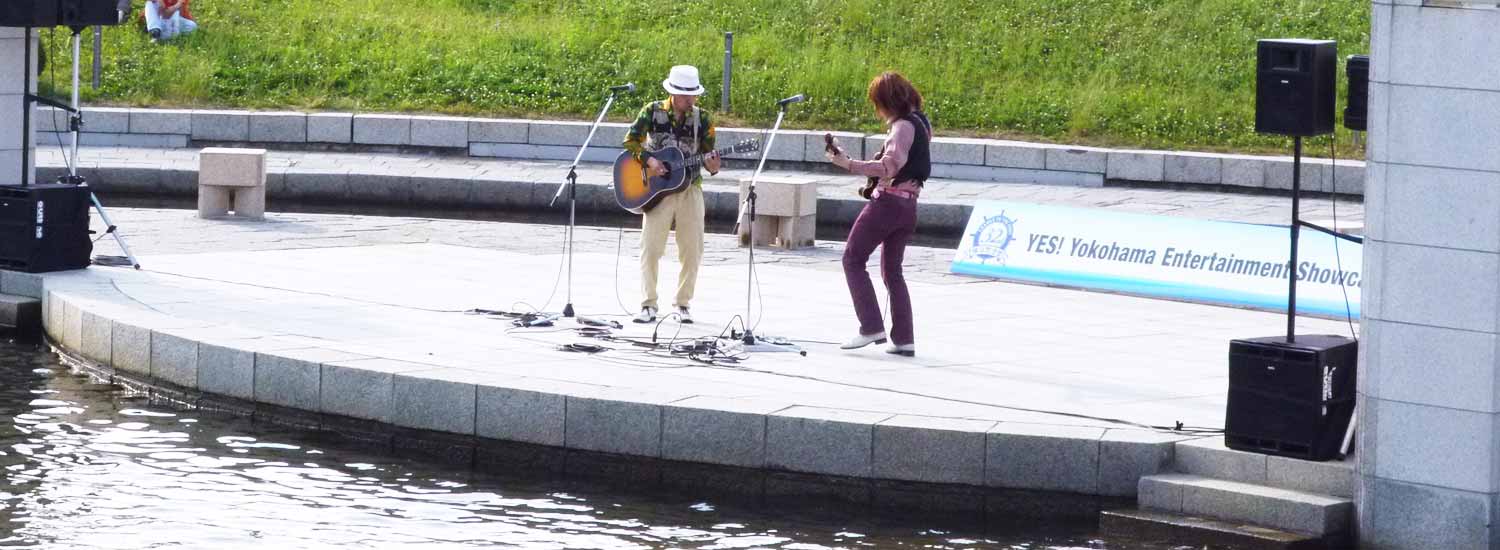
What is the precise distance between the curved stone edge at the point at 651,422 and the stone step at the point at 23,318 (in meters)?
1.98

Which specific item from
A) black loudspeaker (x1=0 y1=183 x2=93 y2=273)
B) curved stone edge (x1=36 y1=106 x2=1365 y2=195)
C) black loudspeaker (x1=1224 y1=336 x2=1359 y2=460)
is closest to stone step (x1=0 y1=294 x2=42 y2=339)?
black loudspeaker (x1=0 y1=183 x2=93 y2=273)

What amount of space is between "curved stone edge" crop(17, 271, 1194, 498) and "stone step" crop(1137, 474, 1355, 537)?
0.44ft

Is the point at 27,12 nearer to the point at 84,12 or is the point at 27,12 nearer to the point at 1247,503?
the point at 84,12

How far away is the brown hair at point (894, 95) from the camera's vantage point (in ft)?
34.0

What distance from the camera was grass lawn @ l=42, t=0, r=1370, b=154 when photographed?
73.5 feet

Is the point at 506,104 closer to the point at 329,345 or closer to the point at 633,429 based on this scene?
the point at 329,345

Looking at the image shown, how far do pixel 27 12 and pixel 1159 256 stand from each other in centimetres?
699

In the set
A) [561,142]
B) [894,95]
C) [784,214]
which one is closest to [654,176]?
[894,95]

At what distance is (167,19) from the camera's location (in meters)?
25.4

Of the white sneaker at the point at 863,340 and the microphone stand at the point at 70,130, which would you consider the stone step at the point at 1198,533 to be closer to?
the white sneaker at the point at 863,340

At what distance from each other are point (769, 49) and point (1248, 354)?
16.5 m

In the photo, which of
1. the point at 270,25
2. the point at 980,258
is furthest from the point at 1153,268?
the point at 270,25

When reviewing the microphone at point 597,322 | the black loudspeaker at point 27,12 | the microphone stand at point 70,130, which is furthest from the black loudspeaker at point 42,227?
the microphone at point 597,322

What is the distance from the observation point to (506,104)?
→ 23.3 meters
